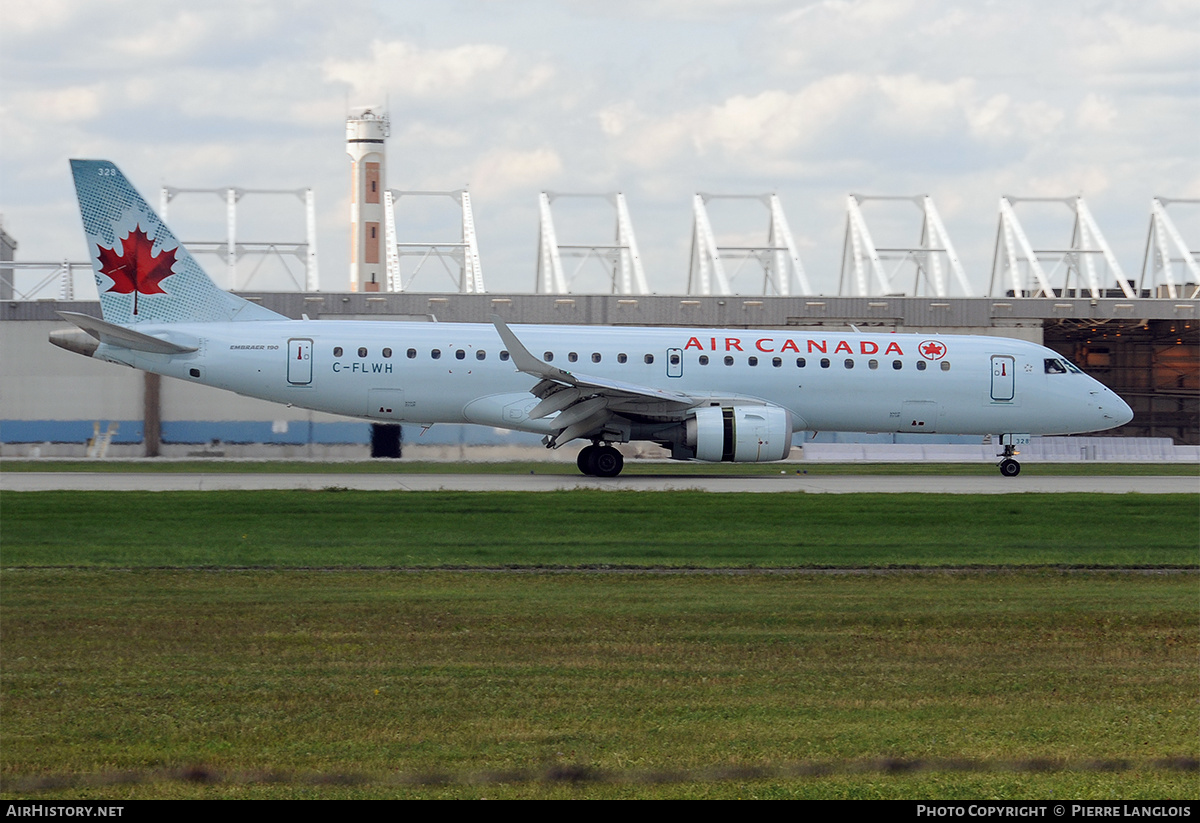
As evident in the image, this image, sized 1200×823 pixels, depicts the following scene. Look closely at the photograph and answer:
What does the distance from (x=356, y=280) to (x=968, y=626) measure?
82127 millimetres

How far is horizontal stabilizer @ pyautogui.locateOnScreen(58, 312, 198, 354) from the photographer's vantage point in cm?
2806

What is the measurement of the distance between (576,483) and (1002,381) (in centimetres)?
1067

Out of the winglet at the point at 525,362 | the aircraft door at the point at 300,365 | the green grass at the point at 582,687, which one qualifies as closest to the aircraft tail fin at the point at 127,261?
the aircraft door at the point at 300,365

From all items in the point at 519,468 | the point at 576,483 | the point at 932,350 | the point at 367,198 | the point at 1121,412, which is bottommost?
the point at 576,483

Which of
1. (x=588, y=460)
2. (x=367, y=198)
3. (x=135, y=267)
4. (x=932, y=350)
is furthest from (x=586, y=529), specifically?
(x=367, y=198)

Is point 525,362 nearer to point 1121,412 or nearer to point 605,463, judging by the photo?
point 605,463

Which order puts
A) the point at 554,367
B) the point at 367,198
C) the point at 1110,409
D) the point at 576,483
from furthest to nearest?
1. the point at 367,198
2. the point at 1110,409
3. the point at 554,367
4. the point at 576,483

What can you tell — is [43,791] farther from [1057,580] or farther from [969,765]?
[1057,580]

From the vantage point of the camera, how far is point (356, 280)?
91.4m

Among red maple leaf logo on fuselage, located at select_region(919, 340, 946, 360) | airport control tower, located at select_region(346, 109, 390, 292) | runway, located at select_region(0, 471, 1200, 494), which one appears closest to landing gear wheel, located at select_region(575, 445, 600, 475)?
runway, located at select_region(0, 471, 1200, 494)

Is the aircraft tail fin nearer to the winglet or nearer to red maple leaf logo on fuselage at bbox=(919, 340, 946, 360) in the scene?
the winglet

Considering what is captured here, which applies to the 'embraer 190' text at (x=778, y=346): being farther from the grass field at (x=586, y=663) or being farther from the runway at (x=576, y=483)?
the grass field at (x=586, y=663)

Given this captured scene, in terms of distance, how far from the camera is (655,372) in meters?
30.2

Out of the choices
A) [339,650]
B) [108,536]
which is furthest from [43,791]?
[108,536]
